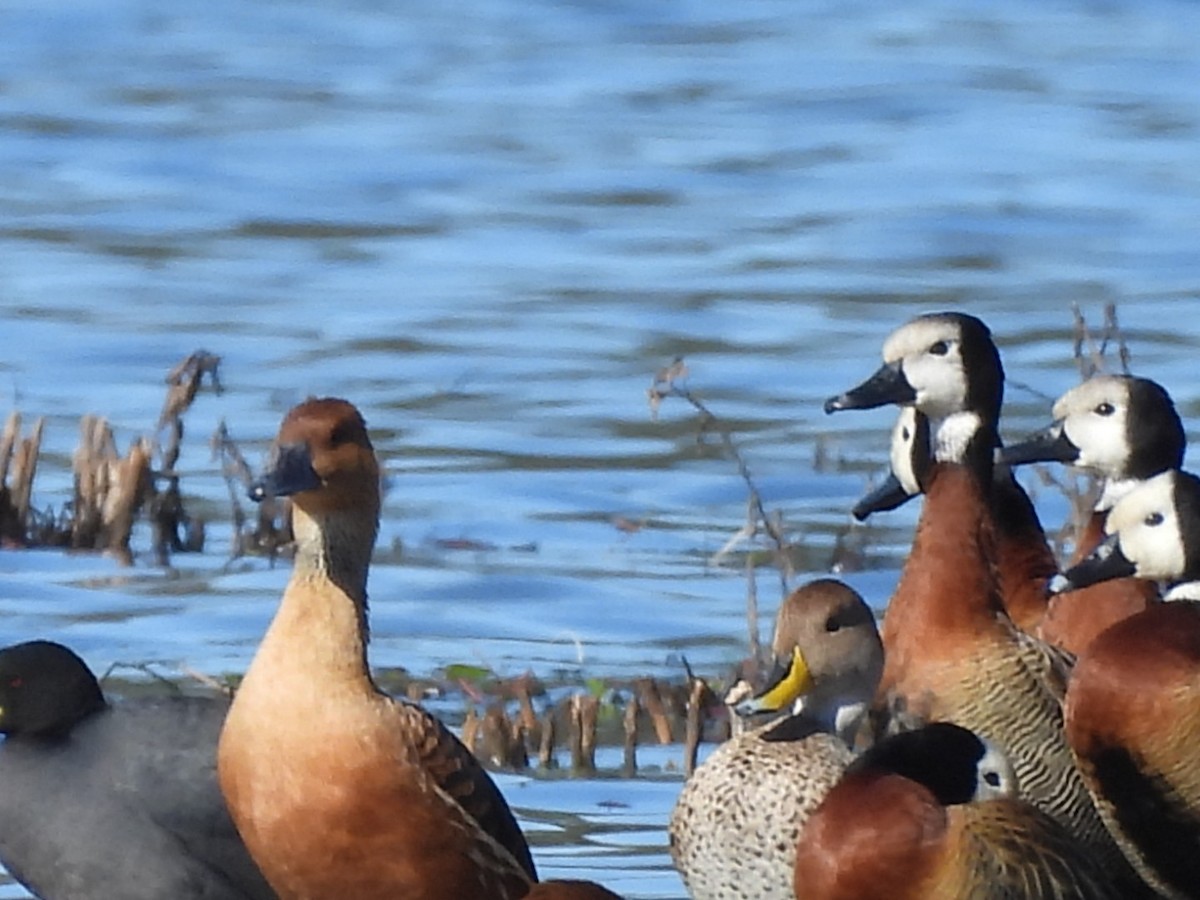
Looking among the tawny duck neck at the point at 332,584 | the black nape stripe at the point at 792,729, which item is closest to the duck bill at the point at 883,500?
the black nape stripe at the point at 792,729

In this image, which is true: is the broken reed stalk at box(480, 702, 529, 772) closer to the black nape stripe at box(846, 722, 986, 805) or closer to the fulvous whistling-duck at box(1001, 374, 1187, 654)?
the fulvous whistling-duck at box(1001, 374, 1187, 654)

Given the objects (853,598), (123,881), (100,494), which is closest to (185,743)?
(123,881)

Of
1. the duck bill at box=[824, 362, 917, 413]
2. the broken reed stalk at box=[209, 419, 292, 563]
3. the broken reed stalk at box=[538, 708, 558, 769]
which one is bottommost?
the broken reed stalk at box=[538, 708, 558, 769]

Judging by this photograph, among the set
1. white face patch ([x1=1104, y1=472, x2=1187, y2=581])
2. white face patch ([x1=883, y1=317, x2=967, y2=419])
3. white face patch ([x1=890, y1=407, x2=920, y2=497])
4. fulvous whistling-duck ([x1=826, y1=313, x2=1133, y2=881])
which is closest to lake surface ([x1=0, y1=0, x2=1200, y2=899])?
fulvous whistling-duck ([x1=826, y1=313, x2=1133, y2=881])

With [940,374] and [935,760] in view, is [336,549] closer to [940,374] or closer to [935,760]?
[935,760]

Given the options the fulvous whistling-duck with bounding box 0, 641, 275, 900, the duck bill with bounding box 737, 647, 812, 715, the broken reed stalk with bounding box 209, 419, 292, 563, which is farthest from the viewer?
the broken reed stalk with bounding box 209, 419, 292, 563

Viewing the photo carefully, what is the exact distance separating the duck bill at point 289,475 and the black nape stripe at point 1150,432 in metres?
2.91

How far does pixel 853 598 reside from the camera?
8.00 metres

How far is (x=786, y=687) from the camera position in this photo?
7.94 metres

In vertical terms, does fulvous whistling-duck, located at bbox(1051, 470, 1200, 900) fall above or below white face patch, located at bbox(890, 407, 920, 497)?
below

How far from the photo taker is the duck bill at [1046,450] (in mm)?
9680

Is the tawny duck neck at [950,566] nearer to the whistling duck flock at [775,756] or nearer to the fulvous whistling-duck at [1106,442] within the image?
the whistling duck flock at [775,756]

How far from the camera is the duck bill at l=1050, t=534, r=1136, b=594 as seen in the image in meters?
8.91

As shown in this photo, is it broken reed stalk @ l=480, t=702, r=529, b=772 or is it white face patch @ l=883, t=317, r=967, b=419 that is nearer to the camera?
broken reed stalk @ l=480, t=702, r=529, b=772
